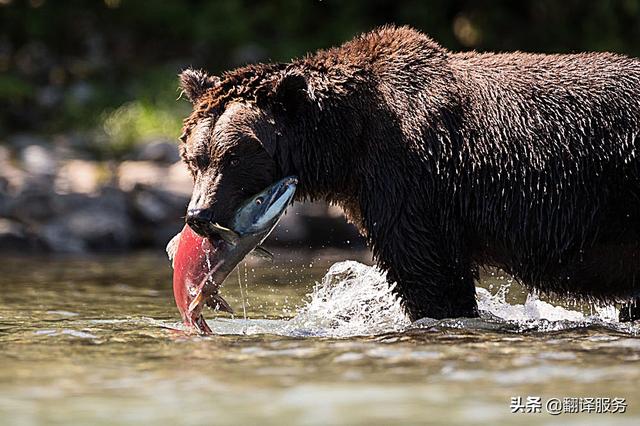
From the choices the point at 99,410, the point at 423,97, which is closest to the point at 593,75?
the point at 423,97

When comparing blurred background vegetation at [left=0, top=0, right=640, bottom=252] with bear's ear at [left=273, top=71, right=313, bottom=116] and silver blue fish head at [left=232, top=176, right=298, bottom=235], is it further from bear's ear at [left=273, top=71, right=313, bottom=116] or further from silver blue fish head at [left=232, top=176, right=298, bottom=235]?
silver blue fish head at [left=232, top=176, right=298, bottom=235]

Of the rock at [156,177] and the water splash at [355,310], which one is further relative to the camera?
the rock at [156,177]

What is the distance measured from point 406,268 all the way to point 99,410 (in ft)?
7.48

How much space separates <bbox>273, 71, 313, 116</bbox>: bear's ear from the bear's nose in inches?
30.2

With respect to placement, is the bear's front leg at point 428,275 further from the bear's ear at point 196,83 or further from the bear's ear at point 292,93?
the bear's ear at point 196,83

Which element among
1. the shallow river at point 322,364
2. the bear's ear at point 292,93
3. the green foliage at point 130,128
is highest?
the green foliage at point 130,128

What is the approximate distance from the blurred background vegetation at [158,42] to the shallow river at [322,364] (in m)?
5.95

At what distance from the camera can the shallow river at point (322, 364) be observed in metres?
4.38

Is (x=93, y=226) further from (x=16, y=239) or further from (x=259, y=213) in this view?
(x=259, y=213)

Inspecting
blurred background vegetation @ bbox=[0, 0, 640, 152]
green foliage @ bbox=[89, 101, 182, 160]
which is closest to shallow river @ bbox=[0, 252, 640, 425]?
green foliage @ bbox=[89, 101, 182, 160]

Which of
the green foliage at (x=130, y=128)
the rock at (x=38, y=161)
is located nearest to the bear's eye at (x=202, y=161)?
the rock at (x=38, y=161)

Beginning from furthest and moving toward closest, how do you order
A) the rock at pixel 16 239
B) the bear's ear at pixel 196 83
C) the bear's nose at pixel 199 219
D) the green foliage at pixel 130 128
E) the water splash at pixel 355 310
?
the green foliage at pixel 130 128
the rock at pixel 16 239
the bear's ear at pixel 196 83
the water splash at pixel 355 310
the bear's nose at pixel 199 219

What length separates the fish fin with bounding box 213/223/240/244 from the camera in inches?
245

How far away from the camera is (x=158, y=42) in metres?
16.7
